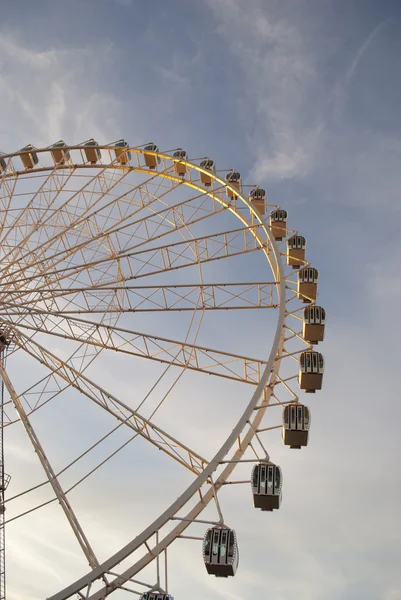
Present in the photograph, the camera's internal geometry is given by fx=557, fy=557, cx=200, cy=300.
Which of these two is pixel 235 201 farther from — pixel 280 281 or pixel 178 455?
pixel 178 455

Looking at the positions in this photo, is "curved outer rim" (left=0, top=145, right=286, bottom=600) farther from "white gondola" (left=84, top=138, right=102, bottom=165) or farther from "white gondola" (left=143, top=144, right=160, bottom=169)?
"white gondola" (left=84, top=138, right=102, bottom=165)

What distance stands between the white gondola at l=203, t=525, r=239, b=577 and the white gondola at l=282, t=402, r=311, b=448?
3.84 meters

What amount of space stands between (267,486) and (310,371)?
4.71m

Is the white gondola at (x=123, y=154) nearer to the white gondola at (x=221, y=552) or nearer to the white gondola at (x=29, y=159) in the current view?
the white gondola at (x=29, y=159)

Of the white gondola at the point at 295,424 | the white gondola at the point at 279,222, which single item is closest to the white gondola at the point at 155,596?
the white gondola at the point at 295,424

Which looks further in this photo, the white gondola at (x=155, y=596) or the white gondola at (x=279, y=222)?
the white gondola at (x=279, y=222)

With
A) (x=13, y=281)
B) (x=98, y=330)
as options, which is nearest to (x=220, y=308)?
(x=98, y=330)

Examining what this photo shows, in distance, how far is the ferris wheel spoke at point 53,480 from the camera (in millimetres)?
14641

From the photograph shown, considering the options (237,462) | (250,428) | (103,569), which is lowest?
(103,569)

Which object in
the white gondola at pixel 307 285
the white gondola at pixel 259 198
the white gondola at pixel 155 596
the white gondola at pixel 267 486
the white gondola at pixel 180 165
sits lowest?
the white gondola at pixel 155 596

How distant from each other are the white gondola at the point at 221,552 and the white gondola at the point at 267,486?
1459 mm

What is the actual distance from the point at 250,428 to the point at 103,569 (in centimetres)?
534

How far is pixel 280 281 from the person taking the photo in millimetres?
19031

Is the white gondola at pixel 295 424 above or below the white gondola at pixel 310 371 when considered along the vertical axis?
below
